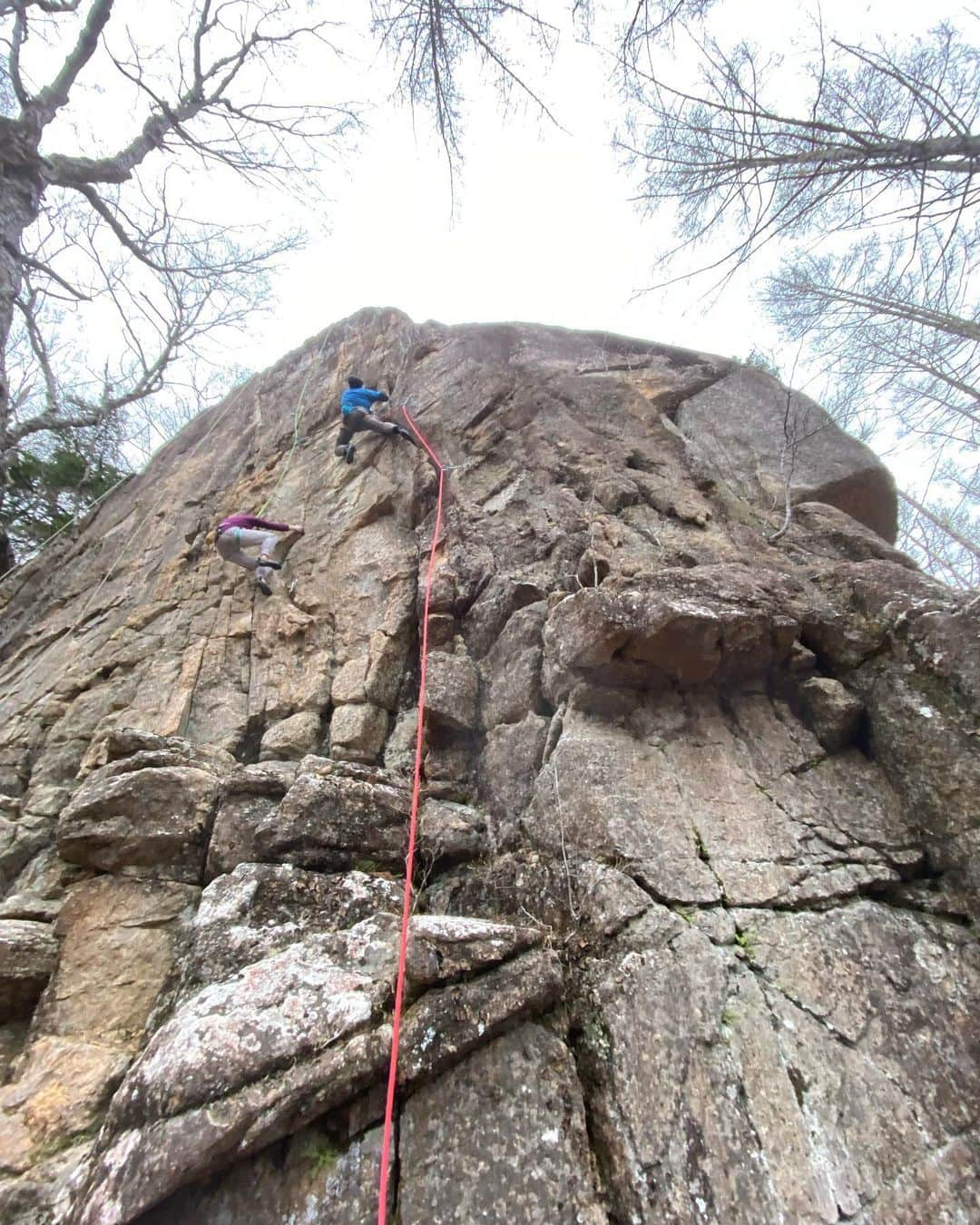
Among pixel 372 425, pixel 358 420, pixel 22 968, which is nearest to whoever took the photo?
pixel 22 968

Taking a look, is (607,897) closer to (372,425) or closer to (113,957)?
(113,957)

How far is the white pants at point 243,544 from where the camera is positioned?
255 inches

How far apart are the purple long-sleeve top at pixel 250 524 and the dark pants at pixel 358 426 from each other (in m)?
1.27

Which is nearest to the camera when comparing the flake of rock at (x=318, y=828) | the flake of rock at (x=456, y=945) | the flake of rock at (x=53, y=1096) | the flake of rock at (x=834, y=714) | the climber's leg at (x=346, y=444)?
the flake of rock at (x=53, y=1096)

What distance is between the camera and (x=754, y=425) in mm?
6152

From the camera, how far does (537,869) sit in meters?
3.22

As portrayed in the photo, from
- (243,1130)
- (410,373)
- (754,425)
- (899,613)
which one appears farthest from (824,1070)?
(410,373)

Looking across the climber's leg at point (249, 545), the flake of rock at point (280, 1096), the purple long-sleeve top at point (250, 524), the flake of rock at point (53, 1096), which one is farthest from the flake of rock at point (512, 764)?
the purple long-sleeve top at point (250, 524)

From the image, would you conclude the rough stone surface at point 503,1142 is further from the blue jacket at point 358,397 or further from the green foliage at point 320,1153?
the blue jacket at point 358,397

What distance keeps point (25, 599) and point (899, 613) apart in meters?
11.2

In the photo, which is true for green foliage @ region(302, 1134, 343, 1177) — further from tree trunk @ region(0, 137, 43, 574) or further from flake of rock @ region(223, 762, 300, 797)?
tree trunk @ region(0, 137, 43, 574)

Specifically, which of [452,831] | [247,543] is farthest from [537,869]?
[247,543]

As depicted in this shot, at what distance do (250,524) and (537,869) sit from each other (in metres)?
5.11

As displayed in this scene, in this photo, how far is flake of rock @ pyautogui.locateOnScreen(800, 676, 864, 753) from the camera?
137 inches
